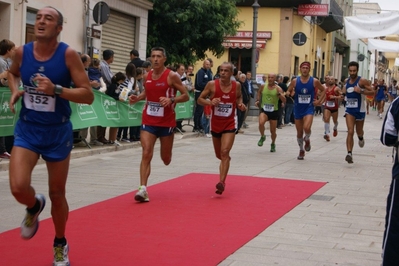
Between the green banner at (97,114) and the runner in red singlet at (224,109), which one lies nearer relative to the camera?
the runner in red singlet at (224,109)

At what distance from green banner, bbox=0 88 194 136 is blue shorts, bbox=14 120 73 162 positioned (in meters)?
6.13

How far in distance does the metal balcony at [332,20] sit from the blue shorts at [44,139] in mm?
42755

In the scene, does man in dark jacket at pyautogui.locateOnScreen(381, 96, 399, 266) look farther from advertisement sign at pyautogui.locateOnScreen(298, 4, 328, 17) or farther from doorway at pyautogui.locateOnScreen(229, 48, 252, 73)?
doorway at pyautogui.locateOnScreen(229, 48, 252, 73)

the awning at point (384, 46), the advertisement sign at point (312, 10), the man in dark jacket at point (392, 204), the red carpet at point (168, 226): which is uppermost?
the advertisement sign at point (312, 10)

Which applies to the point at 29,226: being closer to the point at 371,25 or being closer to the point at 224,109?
the point at 224,109

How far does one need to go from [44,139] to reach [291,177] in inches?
286

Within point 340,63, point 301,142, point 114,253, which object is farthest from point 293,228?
point 340,63

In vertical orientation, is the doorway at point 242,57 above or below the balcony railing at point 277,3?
below

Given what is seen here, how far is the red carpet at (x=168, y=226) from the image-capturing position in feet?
21.4

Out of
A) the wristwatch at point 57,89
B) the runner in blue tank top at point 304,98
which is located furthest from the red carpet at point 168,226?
the runner in blue tank top at point 304,98

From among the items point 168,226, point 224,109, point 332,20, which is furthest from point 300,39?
point 168,226

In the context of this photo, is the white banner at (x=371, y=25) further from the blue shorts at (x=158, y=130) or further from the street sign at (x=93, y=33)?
the blue shorts at (x=158, y=130)

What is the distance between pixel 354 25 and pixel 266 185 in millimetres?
10016

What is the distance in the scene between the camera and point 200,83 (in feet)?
67.4
